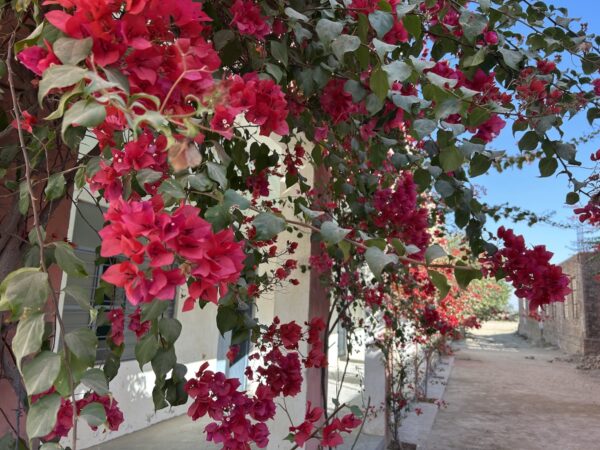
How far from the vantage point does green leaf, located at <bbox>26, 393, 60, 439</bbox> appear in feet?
1.72

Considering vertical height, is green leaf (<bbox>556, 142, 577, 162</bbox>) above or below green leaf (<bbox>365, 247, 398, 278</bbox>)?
above

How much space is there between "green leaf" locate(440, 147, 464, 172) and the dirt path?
3.87 m

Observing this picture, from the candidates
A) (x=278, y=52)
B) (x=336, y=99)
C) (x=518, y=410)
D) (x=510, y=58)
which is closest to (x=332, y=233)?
(x=278, y=52)

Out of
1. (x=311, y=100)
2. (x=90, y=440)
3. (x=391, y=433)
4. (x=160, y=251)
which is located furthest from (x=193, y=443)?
(x=160, y=251)

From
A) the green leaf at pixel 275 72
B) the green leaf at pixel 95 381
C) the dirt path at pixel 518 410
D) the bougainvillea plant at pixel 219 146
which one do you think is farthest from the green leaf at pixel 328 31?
the dirt path at pixel 518 410

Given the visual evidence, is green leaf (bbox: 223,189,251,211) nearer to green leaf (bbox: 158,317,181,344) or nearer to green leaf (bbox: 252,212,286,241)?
green leaf (bbox: 252,212,286,241)

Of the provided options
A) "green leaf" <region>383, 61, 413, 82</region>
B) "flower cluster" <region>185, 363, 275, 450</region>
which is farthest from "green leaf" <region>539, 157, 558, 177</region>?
"flower cluster" <region>185, 363, 275, 450</region>

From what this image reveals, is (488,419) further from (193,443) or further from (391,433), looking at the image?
(193,443)

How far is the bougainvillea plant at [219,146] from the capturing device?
1.76 ft

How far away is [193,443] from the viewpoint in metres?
3.80

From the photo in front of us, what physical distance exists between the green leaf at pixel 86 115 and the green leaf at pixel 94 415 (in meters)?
0.35

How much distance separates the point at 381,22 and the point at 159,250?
68 cm

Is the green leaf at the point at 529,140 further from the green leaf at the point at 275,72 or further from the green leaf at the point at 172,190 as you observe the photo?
the green leaf at the point at 172,190

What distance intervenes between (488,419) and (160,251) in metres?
5.98
